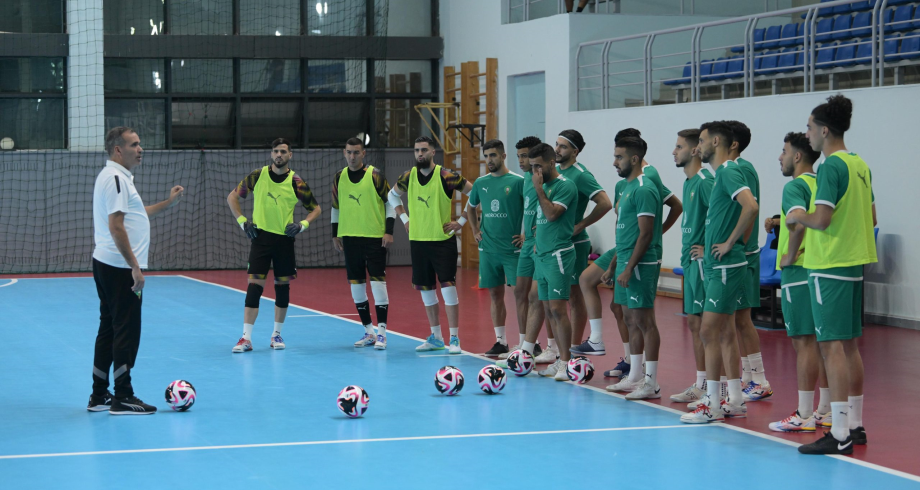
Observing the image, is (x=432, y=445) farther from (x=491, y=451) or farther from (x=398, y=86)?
(x=398, y=86)

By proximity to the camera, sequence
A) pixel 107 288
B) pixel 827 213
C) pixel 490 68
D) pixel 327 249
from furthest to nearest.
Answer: pixel 327 249 < pixel 490 68 < pixel 107 288 < pixel 827 213

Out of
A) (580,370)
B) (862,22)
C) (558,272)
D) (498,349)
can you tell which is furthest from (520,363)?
(862,22)

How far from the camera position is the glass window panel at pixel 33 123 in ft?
64.1

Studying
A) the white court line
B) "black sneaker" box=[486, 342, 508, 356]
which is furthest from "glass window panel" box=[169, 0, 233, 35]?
the white court line

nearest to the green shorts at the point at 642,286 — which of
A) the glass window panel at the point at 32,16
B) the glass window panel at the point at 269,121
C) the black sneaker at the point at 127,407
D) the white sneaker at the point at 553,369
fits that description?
the white sneaker at the point at 553,369

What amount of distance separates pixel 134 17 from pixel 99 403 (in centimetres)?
1472

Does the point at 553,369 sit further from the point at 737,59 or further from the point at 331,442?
the point at 737,59

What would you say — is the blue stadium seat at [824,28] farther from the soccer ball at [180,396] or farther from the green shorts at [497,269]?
the soccer ball at [180,396]

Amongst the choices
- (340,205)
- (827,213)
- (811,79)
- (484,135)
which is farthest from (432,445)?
(484,135)

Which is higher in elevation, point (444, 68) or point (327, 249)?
point (444, 68)

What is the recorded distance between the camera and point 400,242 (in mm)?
21438

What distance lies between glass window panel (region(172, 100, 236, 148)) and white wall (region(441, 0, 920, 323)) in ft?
15.9

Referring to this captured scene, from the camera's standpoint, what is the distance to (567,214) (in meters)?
7.97

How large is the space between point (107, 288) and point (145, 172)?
13687 millimetres
